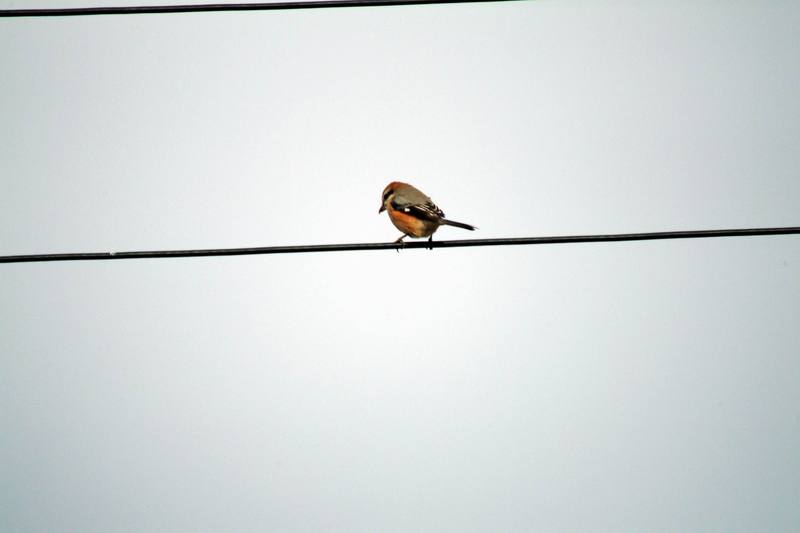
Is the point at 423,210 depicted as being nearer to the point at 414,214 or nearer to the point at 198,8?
the point at 414,214

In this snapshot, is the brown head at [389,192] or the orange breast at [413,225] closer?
the orange breast at [413,225]

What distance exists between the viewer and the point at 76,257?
5.20 metres

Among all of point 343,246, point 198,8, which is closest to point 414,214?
point 343,246

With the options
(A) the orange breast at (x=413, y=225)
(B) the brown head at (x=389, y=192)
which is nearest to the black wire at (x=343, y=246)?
(A) the orange breast at (x=413, y=225)

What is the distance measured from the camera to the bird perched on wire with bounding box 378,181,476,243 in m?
8.29

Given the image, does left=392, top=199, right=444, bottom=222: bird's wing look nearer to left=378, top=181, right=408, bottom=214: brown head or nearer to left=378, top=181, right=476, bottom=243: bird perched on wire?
left=378, top=181, right=476, bottom=243: bird perched on wire

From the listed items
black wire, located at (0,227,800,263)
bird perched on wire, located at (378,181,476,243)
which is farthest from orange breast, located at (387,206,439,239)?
black wire, located at (0,227,800,263)

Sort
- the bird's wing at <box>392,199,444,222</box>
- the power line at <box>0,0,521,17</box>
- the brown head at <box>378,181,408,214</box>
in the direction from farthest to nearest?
the brown head at <box>378,181,408,214</box>, the bird's wing at <box>392,199,444,222</box>, the power line at <box>0,0,521,17</box>

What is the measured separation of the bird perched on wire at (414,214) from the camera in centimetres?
829

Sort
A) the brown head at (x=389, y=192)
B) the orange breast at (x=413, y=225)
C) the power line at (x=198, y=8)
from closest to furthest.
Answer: the power line at (x=198, y=8) < the orange breast at (x=413, y=225) < the brown head at (x=389, y=192)

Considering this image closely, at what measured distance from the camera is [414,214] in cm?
838

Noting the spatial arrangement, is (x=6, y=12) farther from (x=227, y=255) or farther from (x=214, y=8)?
(x=227, y=255)

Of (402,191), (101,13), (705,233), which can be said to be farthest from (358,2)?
(402,191)

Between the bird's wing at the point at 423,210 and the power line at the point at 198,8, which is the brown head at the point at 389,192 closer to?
the bird's wing at the point at 423,210
